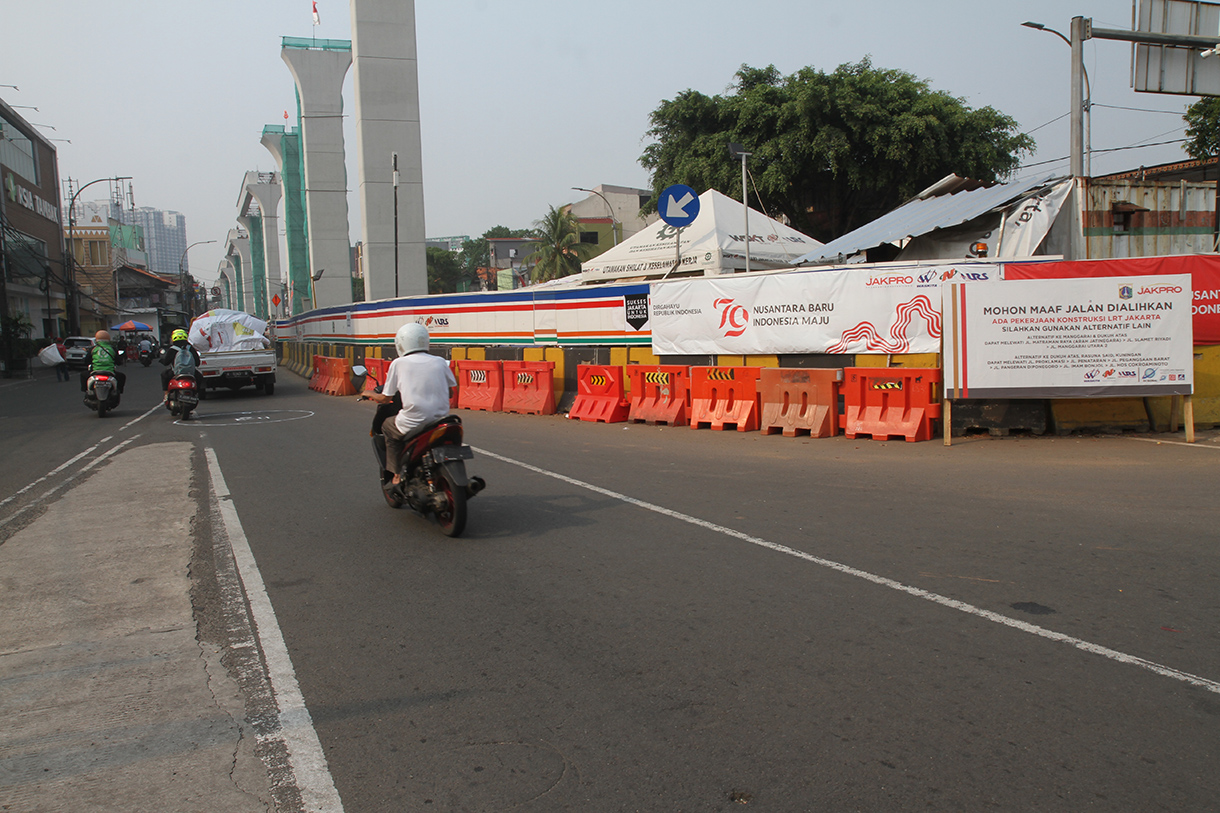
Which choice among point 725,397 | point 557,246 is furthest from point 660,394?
point 557,246

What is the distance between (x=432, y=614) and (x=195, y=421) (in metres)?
13.4

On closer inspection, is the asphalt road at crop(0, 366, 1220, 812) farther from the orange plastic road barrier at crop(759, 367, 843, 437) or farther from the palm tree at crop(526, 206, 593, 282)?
the palm tree at crop(526, 206, 593, 282)

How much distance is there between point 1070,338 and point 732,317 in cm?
502

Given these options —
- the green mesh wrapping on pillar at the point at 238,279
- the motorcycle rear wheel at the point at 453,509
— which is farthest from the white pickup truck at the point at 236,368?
the green mesh wrapping on pillar at the point at 238,279

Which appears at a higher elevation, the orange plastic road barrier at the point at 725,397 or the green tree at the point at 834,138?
the green tree at the point at 834,138

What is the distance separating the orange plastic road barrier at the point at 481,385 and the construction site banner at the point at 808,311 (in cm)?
374

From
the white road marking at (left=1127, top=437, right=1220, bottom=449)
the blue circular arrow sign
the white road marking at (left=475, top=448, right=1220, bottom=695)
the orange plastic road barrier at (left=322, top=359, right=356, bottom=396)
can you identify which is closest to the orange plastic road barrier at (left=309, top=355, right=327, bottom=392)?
the orange plastic road barrier at (left=322, top=359, right=356, bottom=396)

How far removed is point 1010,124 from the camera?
34562 millimetres

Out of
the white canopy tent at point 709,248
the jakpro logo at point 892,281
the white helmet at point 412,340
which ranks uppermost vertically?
the white canopy tent at point 709,248

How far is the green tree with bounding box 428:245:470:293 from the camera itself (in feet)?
337

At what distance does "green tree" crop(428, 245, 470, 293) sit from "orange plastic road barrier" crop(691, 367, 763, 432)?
91.5 metres

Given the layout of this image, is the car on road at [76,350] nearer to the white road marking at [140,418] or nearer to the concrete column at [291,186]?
the concrete column at [291,186]

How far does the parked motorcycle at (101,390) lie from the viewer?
1714 centimetres

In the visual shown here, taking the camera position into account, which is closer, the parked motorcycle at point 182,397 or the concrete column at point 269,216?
the parked motorcycle at point 182,397
